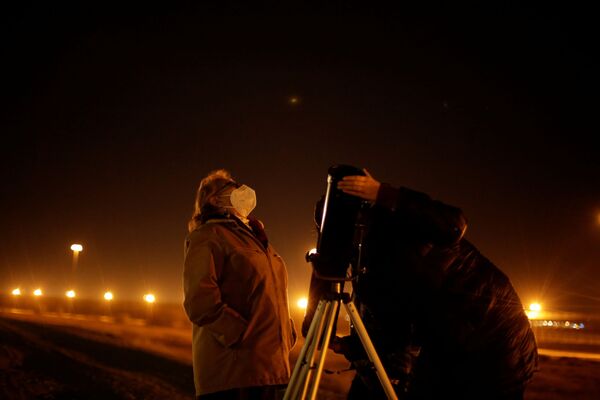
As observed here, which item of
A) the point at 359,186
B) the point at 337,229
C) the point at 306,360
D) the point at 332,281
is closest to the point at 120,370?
the point at 306,360

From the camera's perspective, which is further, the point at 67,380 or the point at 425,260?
the point at 67,380

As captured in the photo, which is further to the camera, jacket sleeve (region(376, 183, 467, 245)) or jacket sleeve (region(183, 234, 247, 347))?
jacket sleeve (region(183, 234, 247, 347))

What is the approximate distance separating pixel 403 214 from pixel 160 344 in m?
10.9

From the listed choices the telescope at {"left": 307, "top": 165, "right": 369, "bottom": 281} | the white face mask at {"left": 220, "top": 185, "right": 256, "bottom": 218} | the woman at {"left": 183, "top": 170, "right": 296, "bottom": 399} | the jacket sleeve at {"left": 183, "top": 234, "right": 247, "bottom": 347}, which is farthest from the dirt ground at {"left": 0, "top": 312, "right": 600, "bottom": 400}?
the telescope at {"left": 307, "top": 165, "right": 369, "bottom": 281}

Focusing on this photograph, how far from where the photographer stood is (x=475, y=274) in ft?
7.79

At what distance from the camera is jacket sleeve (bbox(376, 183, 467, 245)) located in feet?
7.33

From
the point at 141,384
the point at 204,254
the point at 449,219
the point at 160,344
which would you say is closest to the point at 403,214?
the point at 449,219

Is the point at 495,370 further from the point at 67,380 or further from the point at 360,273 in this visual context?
the point at 67,380

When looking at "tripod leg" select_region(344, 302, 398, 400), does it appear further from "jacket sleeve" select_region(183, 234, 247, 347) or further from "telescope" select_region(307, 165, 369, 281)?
"jacket sleeve" select_region(183, 234, 247, 347)

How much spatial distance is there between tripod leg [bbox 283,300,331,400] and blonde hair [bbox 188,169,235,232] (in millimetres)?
1413

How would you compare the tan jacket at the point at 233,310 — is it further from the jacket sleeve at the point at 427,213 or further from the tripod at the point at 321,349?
the jacket sleeve at the point at 427,213

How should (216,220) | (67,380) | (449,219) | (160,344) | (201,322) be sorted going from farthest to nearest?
1. (160,344)
2. (67,380)
3. (216,220)
4. (201,322)
5. (449,219)

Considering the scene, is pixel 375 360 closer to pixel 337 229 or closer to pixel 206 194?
pixel 337 229

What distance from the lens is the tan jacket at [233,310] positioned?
3.00m
